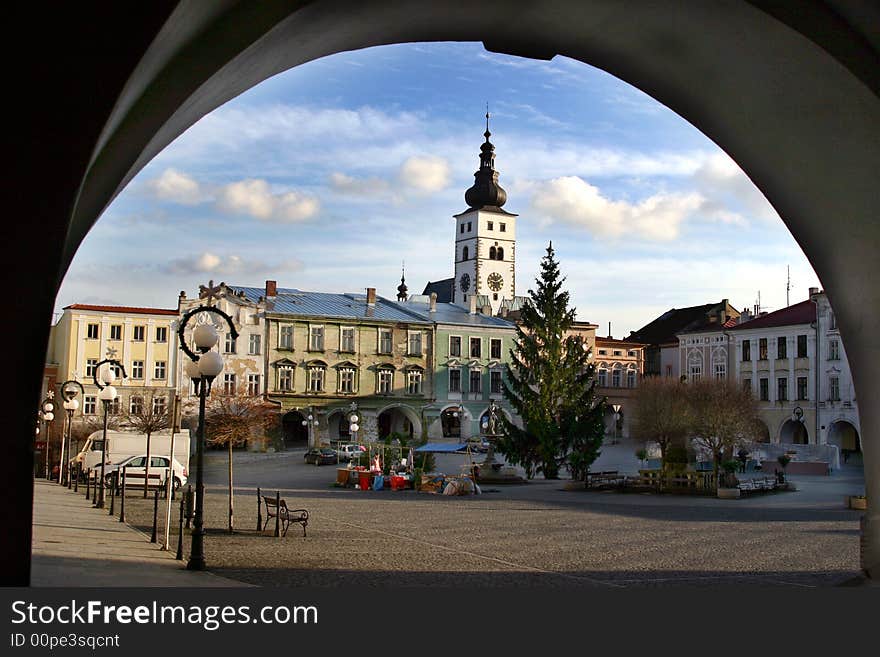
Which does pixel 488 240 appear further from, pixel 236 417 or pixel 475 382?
pixel 236 417

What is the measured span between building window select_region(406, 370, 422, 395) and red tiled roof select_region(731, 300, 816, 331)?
21.8 metres

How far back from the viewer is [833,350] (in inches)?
2234

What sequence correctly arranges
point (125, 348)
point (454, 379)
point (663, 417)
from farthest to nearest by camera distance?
point (454, 379) → point (125, 348) → point (663, 417)

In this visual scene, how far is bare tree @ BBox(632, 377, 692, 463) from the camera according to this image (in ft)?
123

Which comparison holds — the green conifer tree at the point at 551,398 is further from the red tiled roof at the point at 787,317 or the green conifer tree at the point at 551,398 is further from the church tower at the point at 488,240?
the church tower at the point at 488,240

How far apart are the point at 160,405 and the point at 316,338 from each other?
1129 centimetres

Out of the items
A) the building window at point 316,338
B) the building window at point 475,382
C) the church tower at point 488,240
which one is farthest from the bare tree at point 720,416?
the church tower at point 488,240

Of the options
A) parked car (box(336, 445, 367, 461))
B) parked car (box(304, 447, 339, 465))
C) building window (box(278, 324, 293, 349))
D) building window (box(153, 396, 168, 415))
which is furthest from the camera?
building window (box(278, 324, 293, 349))

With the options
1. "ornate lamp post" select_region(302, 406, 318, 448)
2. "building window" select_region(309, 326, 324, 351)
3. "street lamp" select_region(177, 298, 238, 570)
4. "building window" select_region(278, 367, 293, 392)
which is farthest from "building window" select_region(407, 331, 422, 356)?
"street lamp" select_region(177, 298, 238, 570)

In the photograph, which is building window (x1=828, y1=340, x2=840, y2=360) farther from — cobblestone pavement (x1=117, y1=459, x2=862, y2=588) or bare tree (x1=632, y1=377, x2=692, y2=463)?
cobblestone pavement (x1=117, y1=459, x2=862, y2=588)

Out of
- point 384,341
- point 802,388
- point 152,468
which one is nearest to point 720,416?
point 152,468

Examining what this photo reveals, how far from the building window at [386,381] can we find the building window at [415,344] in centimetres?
208

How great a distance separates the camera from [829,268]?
261 inches

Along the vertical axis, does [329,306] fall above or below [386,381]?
above
